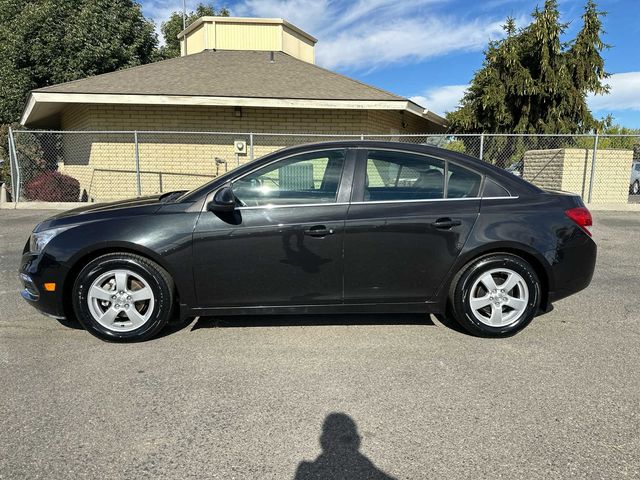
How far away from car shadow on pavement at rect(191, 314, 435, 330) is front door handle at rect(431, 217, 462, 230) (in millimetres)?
1006

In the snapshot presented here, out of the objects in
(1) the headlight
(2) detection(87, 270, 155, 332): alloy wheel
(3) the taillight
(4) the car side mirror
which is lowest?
(2) detection(87, 270, 155, 332): alloy wheel

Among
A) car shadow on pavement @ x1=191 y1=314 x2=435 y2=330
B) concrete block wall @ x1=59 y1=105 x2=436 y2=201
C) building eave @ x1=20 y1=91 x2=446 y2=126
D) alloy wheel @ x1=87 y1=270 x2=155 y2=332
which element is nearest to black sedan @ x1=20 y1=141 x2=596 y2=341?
alloy wheel @ x1=87 y1=270 x2=155 y2=332

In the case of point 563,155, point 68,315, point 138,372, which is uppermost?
point 563,155

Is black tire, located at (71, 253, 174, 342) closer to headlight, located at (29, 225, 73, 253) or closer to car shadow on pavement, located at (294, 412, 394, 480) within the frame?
headlight, located at (29, 225, 73, 253)

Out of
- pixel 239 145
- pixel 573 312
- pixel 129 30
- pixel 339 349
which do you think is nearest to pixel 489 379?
pixel 339 349

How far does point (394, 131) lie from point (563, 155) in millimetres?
5281

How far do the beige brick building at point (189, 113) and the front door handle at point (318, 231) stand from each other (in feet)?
30.4

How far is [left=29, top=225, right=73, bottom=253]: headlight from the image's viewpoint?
3.65 metres

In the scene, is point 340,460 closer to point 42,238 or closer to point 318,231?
point 318,231

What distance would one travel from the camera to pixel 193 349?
3.64 metres

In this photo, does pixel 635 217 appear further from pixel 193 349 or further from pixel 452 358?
pixel 193 349

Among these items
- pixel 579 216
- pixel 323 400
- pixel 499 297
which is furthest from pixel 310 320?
pixel 579 216

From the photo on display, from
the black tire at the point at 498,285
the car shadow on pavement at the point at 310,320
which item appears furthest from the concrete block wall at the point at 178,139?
the black tire at the point at 498,285

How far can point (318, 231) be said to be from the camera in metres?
3.64
